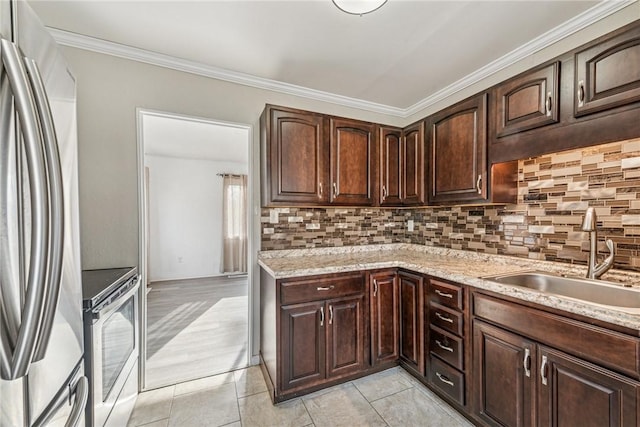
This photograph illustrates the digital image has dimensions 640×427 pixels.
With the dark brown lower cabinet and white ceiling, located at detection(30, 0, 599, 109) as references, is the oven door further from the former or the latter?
the dark brown lower cabinet

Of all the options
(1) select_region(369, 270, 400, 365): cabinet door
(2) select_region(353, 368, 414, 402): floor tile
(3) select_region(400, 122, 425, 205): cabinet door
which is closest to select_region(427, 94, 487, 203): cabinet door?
(3) select_region(400, 122, 425, 205): cabinet door

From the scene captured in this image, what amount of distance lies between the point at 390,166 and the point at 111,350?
247 cm

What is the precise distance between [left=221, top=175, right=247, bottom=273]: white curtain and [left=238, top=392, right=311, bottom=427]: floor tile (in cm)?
393

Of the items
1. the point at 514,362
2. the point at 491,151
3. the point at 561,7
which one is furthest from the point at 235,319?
the point at 561,7

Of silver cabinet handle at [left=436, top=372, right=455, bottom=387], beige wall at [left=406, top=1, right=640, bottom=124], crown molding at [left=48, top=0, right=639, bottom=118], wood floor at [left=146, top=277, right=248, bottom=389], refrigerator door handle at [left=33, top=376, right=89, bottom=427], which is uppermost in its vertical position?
crown molding at [left=48, top=0, right=639, bottom=118]

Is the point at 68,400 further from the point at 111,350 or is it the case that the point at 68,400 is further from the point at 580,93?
the point at 580,93

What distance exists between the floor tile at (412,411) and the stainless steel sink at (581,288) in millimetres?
959

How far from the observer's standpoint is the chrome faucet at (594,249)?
1.46 metres

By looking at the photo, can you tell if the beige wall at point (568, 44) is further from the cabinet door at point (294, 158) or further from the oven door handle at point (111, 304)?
the oven door handle at point (111, 304)

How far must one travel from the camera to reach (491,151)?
188cm

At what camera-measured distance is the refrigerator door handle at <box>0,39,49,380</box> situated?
597 millimetres

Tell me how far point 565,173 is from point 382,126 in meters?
1.43

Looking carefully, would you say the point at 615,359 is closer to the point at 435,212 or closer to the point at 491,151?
the point at 491,151

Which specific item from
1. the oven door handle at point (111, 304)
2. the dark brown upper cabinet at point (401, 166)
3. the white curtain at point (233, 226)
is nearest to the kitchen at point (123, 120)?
the oven door handle at point (111, 304)
